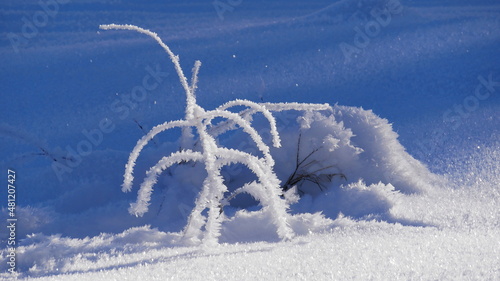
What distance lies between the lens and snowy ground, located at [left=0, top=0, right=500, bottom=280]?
3.07 ft

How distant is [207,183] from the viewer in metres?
1.04

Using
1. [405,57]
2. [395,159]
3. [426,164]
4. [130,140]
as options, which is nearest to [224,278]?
[395,159]

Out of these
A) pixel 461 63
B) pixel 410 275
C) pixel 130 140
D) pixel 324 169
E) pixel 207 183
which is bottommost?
pixel 410 275

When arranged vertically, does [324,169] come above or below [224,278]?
above

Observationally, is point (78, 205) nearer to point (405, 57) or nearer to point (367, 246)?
point (367, 246)

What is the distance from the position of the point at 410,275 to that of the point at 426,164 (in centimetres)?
93

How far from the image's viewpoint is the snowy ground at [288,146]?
0.93 m

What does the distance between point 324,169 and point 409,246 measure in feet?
1.75

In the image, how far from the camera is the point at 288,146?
4.87 ft

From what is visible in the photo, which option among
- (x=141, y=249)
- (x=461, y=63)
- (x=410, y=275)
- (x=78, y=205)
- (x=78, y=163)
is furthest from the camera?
(x=461, y=63)

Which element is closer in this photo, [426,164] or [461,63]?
[426,164]

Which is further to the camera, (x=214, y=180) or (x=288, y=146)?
(x=288, y=146)

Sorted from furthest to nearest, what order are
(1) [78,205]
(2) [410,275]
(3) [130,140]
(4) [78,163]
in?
(3) [130,140] < (4) [78,163] < (1) [78,205] < (2) [410,275]

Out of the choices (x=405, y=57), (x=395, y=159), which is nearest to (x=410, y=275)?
(x=395, y=159)
